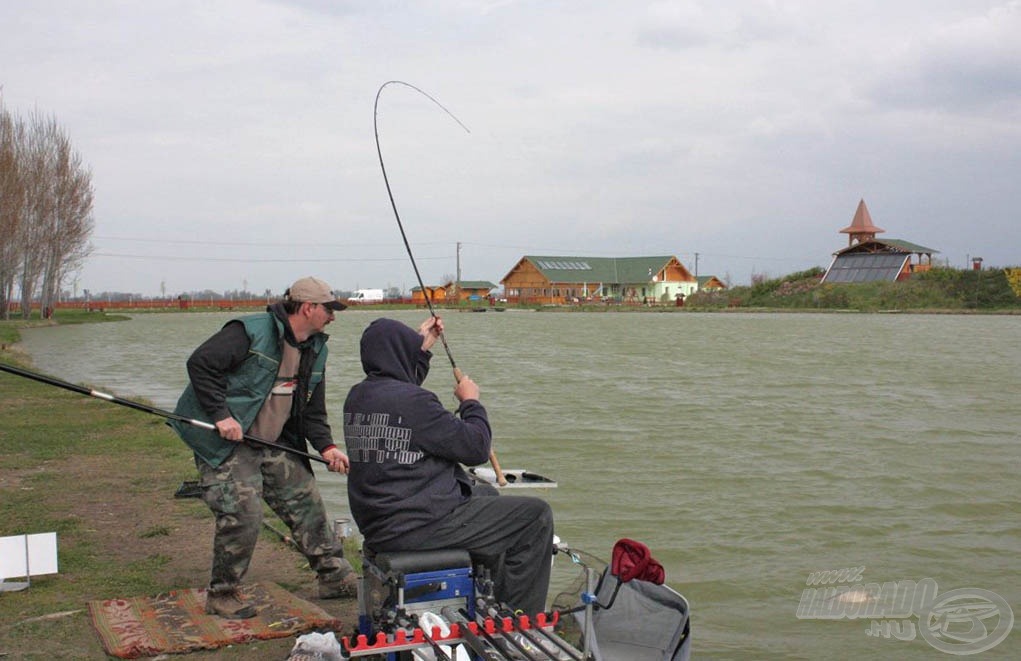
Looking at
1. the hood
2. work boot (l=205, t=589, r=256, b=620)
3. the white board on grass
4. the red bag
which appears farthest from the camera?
the white board on grass

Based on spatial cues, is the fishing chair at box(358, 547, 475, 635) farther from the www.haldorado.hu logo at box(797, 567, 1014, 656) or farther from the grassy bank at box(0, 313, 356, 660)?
the www.haldorado.hu logo at box(797, 567, 1014, 656)

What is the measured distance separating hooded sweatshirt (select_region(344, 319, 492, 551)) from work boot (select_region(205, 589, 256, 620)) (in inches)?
43.4

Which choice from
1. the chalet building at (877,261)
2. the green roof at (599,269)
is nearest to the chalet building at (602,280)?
the green roof at (599,269)

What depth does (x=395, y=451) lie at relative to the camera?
13.1ft

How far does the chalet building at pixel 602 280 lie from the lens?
339 ft

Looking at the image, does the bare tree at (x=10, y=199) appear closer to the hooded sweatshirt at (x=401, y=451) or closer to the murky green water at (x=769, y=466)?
the murky green water at (x=769, y=466)

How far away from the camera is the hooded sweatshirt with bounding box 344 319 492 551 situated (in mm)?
3982

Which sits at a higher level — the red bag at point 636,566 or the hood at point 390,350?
the hood at point 390,350

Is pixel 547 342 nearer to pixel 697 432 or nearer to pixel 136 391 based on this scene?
pixel 136 391

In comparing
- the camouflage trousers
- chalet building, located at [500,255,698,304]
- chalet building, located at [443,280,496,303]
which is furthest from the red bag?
chalet building, located at [443,280,496,303]

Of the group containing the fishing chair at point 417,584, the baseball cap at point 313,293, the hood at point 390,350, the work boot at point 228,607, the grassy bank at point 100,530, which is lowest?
the grassy bank at point 100,530

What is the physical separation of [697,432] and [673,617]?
10.9 m

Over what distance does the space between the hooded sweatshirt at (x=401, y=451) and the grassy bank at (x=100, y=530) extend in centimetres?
98

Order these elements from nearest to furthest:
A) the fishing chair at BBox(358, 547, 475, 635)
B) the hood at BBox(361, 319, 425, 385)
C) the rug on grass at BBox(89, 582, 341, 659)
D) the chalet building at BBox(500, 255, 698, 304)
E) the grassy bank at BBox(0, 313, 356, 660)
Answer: the fishing chair at BBox(358, 547, 475, 635)
the hood at BBox(361, 319, 425, 385)
the rug on grass at BBox(89, 582, 341, 659)
the grassy bank at BBox(0, 313, 356, 660)
the chalet building at BBox(500, 255, 698, 304)
